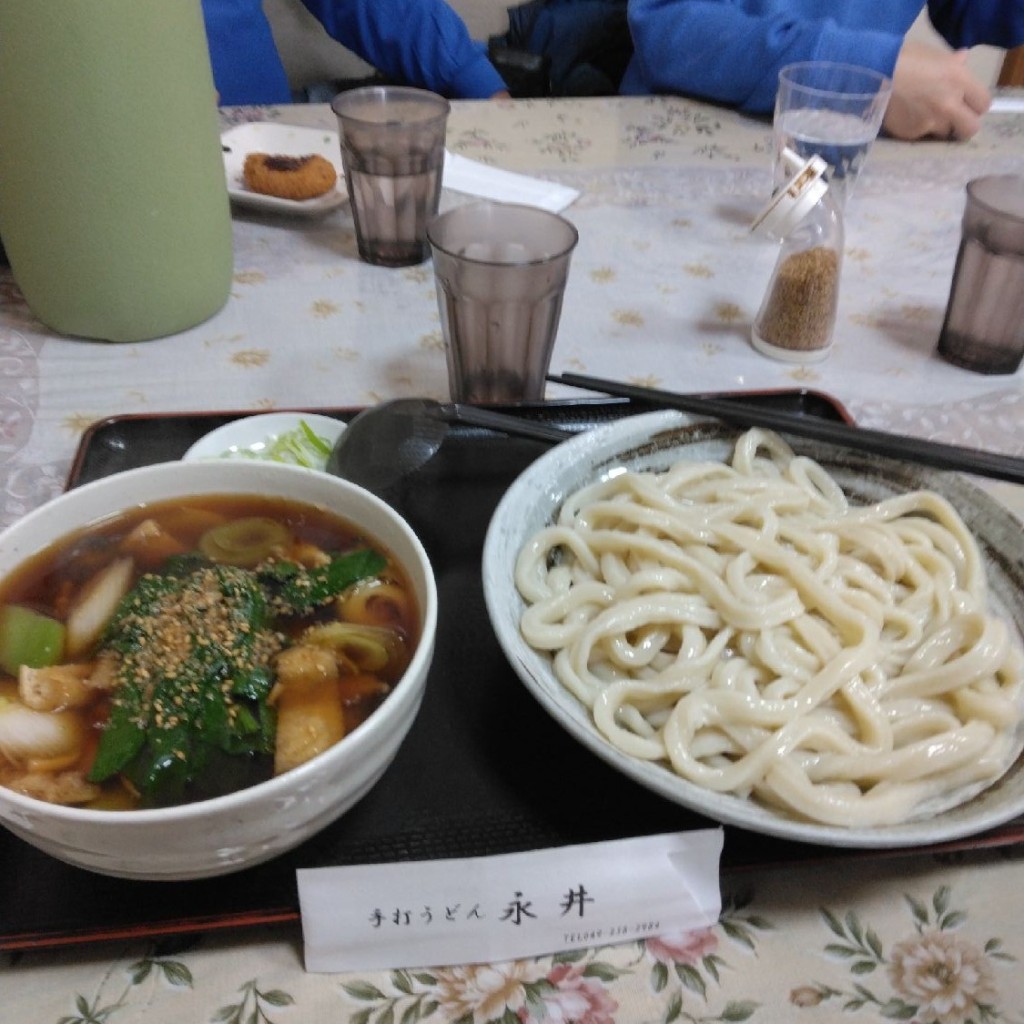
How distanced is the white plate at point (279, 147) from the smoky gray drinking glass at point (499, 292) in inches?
→ 25.4

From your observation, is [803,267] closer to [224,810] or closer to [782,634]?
[782,634]

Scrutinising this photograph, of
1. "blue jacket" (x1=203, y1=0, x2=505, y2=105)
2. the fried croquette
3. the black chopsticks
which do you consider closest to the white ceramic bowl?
the black chopsticks

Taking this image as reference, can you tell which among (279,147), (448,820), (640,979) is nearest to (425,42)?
(279,147)

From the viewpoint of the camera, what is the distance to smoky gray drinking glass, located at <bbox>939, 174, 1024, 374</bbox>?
1391 mm

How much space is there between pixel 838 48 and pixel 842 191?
0.61m

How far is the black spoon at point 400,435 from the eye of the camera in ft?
3.51

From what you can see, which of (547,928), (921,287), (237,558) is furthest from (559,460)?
(921,287)

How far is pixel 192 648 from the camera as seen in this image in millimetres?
720

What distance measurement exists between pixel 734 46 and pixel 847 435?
1.77 m

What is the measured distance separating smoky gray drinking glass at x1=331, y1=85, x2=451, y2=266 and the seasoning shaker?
632mm

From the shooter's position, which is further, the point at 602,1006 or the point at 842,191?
the point at 842,191

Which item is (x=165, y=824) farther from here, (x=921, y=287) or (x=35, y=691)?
(x=921, y=287)

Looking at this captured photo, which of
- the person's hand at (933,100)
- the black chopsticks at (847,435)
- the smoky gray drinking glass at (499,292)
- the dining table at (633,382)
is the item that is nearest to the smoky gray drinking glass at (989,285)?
the dining table at (633,382)

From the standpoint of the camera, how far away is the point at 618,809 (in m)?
0.75
